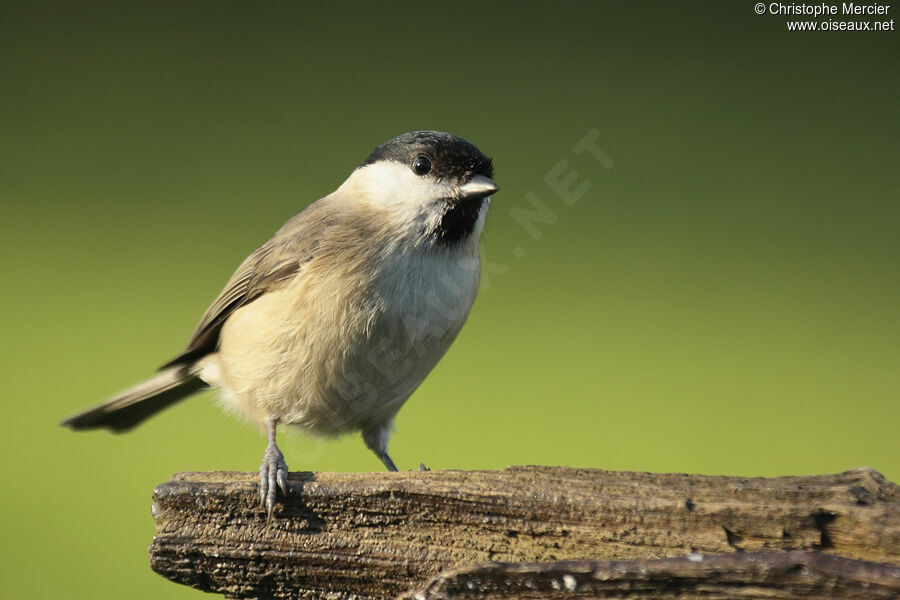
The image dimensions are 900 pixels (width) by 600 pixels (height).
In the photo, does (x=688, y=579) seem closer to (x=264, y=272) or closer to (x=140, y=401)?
(x=264, y=272)

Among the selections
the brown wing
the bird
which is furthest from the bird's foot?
the brown wing

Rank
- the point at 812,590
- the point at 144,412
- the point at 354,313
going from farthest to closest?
1. the point at 144,412
2. the point at 354,313
3. the point at 812,590

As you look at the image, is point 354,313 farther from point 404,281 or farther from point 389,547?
point 389,547

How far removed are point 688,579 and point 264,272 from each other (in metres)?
0.97

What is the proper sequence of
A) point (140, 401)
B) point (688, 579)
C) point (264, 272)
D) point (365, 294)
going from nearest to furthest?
point (688, 579) → point (365, 294) → point (264, 272) → point (140, 401)

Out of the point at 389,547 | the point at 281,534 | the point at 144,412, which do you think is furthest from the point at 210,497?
the point at 144,412

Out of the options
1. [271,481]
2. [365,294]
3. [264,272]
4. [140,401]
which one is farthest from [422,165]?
[140,401]

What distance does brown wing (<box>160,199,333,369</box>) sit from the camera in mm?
1476

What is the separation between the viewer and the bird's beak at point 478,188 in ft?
4.41

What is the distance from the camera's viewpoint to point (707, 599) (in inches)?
31.6

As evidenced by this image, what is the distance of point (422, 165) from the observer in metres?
1.40

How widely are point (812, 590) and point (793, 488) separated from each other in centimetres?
14

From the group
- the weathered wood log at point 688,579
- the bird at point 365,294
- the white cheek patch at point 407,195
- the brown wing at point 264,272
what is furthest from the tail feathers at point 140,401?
the weathered wood log at point 688,579

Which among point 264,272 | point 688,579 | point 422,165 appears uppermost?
point 422,165
